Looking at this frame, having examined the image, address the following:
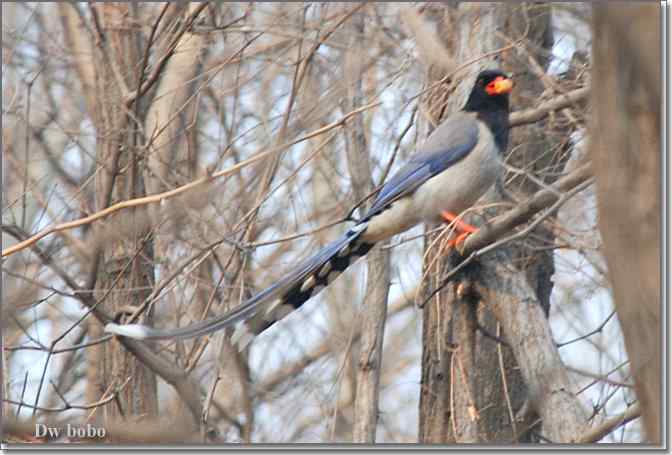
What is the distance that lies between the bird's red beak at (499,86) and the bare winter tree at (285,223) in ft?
0.36

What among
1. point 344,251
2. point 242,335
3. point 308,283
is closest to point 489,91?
point 344,251

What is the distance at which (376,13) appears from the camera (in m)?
5.82

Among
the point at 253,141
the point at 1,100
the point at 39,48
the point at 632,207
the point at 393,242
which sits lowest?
the point at 632,207

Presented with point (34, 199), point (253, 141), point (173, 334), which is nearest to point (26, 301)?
point (173, 334)

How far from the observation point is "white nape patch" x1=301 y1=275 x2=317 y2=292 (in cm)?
507

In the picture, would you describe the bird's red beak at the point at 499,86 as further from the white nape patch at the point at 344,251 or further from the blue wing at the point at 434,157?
the white nape patch at the point at 344,251

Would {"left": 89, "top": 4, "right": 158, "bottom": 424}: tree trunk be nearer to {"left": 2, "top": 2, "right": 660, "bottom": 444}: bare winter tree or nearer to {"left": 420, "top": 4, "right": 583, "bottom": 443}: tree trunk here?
{"left": 2, "top": 2, "right": 660, "bottom": 444}: bare winter tree

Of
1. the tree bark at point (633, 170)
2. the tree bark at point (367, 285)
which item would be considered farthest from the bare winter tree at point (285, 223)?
the tree bark at point (633, 170)

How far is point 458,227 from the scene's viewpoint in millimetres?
5184

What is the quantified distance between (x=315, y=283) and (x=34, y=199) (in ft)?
4.94

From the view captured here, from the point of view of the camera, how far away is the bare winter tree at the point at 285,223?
4797 mm

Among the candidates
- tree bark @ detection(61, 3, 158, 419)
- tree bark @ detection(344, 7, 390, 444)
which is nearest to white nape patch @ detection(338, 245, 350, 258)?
tree bark @ detection(344, 7, 390, 444)

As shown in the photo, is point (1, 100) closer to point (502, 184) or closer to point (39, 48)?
point (39, 48)

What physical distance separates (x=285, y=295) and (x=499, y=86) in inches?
56.6
